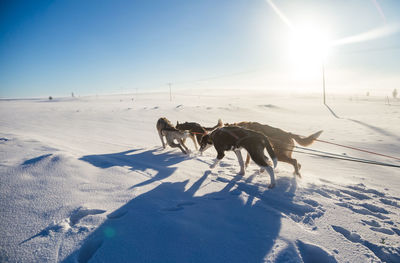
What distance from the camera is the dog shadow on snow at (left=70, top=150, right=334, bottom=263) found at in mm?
2016

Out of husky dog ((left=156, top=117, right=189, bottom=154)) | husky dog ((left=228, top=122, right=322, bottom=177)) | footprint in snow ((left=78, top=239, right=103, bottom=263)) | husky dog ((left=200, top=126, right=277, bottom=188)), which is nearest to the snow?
footprint in snow ((left=78, top=239, right=103, bottom=263))

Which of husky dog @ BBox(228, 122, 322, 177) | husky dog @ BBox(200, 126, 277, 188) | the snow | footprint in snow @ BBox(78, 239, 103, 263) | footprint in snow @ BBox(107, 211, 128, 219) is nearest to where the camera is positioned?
footprint in snow @ BBox(78, 239, 103, 263)

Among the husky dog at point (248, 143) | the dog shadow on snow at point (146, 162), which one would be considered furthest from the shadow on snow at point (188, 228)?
the dog shadow on snow at point (146, 162)

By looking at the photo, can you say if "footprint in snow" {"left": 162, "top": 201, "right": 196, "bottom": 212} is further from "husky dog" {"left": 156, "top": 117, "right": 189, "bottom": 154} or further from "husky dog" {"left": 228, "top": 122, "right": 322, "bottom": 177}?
"husky dog" {"left": 156, "top": 117, "right": 189, "bottom": 154}

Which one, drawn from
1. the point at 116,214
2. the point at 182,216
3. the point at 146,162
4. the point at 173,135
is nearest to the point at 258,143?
the point at 182,216

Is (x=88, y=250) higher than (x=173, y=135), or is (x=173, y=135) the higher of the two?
(x=173, y=135)

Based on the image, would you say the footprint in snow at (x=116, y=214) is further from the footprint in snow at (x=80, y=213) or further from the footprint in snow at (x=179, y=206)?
the footprint in snow at (x=179, y=206)

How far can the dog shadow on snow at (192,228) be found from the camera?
2.02m

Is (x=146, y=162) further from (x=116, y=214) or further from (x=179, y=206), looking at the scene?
(x=116, y=214)

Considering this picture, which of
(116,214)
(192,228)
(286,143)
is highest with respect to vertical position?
(286,143)

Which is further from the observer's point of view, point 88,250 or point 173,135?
point 173,135

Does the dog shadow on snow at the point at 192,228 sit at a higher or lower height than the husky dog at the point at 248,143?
lower

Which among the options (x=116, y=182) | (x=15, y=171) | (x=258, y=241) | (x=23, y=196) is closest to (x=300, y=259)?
(x=258, y=241)

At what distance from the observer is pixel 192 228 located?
2428mm
